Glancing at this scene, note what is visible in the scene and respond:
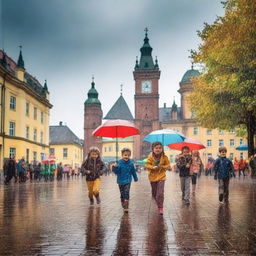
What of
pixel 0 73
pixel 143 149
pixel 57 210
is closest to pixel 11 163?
pixel 0 73

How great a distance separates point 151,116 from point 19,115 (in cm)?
5673

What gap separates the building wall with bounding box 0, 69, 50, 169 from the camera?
36094 mm

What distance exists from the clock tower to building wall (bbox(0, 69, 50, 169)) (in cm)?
4636

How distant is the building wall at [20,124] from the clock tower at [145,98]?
46358mm

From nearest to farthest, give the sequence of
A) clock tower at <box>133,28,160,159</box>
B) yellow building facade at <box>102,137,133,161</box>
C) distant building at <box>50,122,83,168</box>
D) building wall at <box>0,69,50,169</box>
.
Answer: building wall at <box>0,69,50,169</box>, distant building at <box>50,122,83,168</box>, clock tower at <box>133,28,160,159</box>, yellow building facade at <box>102,137,133,161</box>

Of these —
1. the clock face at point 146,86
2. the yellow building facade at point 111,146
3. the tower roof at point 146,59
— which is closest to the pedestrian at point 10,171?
the clock face at point 146,86

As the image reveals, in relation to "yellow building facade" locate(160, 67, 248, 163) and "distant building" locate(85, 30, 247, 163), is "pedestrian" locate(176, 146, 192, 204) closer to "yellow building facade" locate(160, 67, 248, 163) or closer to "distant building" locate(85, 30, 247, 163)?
"yellow building facade" locate(160, 67, 248, 163)

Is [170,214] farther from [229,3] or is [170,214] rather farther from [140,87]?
[140,87]

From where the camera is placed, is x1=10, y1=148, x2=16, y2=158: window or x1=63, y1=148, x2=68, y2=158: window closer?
x1=10, y1=148, x2=16, y2=158: window

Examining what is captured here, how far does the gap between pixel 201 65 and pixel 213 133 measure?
53526 millimetres

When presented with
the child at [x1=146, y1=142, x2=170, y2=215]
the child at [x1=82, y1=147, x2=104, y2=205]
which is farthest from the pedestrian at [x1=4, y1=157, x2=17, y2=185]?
the child at [x1=146, y1=142, x2=170, y2=215]

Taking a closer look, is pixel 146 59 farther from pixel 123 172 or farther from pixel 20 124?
pixel 123 172

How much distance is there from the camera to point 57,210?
372 inches

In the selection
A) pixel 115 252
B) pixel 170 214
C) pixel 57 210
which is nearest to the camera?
pixel 115 252
